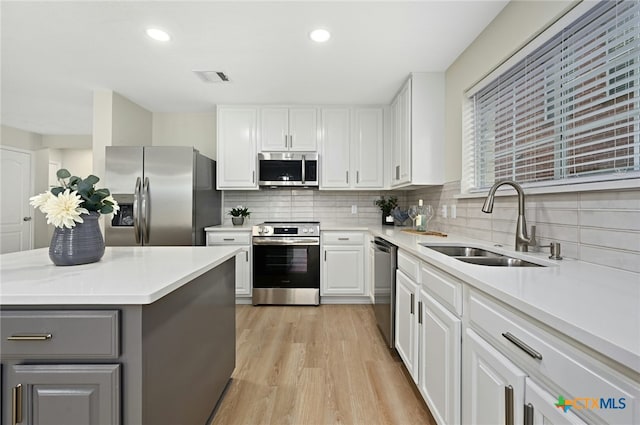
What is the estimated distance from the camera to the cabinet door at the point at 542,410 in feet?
2.26

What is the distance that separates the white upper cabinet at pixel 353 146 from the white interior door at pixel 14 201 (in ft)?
18.7

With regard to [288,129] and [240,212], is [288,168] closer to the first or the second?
[288,129]

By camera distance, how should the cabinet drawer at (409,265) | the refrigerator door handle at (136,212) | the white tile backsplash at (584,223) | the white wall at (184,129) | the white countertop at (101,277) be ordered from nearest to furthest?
the white countertop at (101,277), the white tile backsplash at (584,223), the cabinet drawer at (409,265), the refrigerator door handle at (136,212), the white wall at (184,129)

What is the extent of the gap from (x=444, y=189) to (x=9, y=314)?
297 cm

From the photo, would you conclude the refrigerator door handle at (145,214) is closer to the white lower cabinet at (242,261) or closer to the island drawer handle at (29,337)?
the white lower cabinet at (242,261)

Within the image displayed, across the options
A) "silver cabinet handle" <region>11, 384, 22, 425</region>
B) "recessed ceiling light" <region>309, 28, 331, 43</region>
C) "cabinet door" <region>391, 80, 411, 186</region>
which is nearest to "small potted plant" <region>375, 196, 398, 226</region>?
"cabinet door" <region>391, 80, 411, 186</region>

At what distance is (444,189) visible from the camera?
2938mm

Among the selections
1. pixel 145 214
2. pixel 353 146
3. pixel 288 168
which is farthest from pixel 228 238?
pixel 353 146

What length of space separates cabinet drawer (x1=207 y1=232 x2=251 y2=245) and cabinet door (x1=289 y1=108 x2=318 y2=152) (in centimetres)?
121

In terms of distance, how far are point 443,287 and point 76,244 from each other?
1635mm

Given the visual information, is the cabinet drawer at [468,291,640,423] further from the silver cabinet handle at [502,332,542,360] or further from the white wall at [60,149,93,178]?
the white wall at [60,149,93,178]

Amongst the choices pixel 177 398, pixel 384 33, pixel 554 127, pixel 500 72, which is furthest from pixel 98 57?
pixel 554 127

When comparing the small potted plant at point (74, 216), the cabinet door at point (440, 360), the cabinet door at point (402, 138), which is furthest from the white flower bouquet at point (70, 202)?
the cabinet door at point (402, 138)

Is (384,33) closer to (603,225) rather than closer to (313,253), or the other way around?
(603,225)
